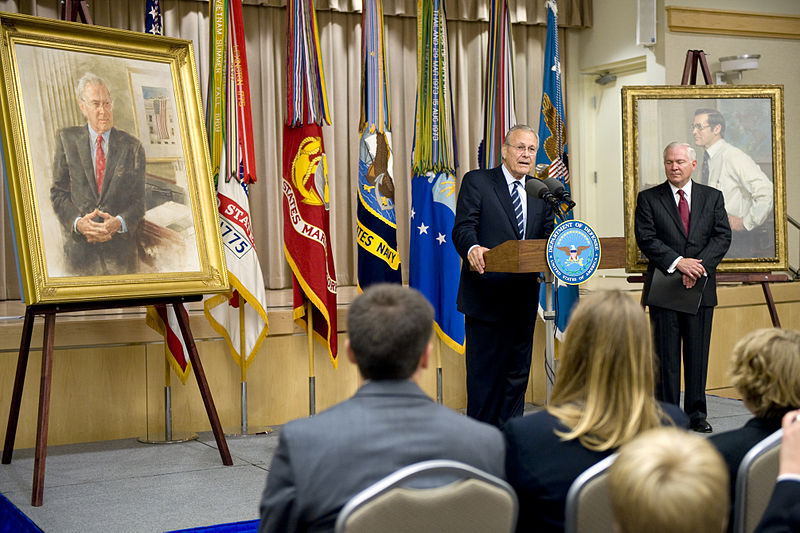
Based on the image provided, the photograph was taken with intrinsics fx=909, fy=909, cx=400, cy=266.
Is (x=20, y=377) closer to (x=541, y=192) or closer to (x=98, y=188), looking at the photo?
(x=98, y=188)

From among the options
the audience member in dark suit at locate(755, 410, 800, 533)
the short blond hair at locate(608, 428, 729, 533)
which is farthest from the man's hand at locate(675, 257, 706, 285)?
the short blond hair at locate(608, 428, 729, 533)

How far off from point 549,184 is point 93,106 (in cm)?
205

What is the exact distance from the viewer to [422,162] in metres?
5.43

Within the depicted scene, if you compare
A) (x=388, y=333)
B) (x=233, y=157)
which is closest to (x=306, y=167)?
(x=233, y=157)

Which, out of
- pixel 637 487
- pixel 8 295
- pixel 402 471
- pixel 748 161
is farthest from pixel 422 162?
pixel 637 487

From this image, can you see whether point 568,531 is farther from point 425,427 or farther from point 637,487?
point 637,487

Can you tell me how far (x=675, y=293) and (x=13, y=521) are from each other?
3.33 metres

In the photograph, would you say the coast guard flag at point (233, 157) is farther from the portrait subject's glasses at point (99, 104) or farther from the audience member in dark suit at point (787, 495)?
the audience member in dark suit at point (787, 495)

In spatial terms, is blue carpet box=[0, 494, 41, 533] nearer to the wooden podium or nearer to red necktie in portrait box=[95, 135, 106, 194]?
red necktie in portrait box=[95, 135, 106, 194]

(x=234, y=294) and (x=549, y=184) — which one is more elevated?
(x=549, y=184)

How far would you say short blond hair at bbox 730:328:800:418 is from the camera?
1821 millimetres

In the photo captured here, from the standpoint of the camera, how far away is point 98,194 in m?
3.97

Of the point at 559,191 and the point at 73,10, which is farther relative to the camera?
the point at 73,10

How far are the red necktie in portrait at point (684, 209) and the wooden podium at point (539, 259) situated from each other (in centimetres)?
100
